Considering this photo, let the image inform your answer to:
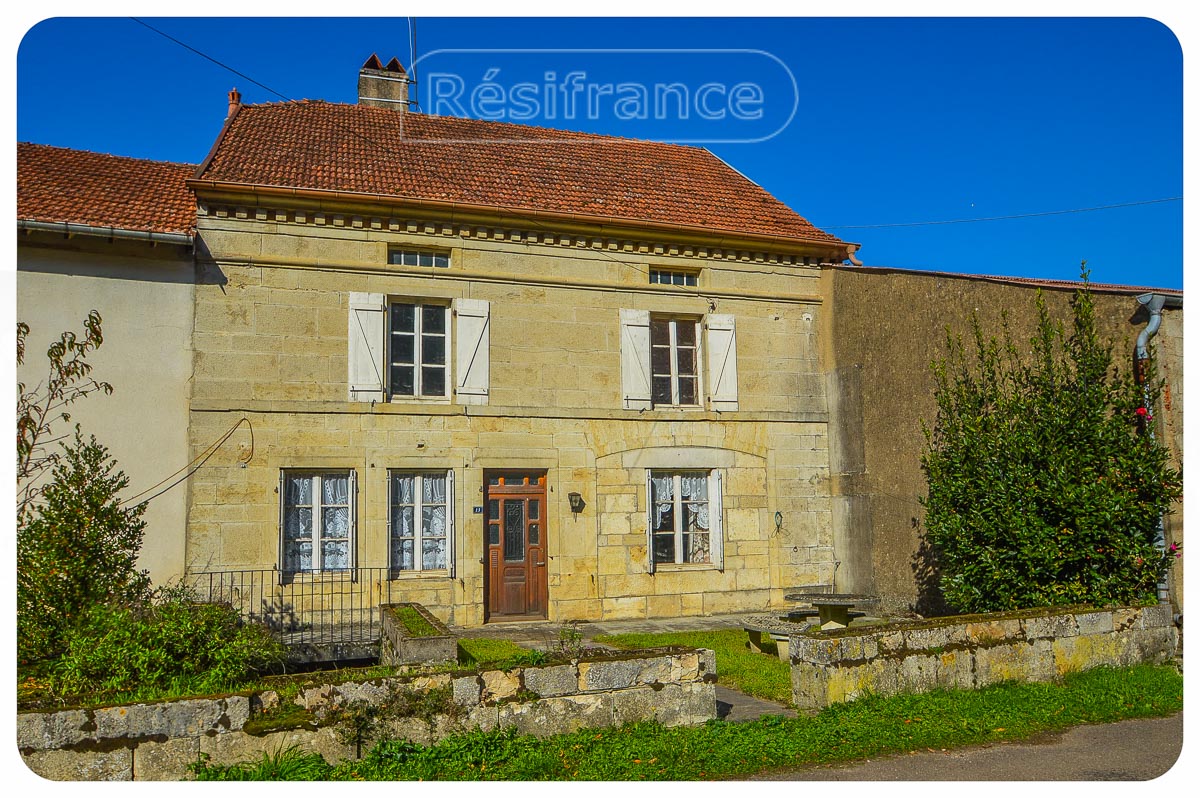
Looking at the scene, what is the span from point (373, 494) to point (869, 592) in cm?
671

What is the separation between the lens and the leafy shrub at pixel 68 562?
6.24 meters

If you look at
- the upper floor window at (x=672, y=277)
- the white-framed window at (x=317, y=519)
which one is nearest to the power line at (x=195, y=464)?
the white-framed window at (x=317, y=519)

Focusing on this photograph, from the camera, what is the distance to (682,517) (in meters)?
12.5

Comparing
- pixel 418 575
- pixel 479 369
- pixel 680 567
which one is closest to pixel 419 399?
pixel 479 369

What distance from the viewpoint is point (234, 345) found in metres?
10.7

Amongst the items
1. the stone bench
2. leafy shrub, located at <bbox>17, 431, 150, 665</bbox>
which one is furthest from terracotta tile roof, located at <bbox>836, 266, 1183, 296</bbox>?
leafy shrub, located at <bbox>17, 431, 150, 665</bbox>

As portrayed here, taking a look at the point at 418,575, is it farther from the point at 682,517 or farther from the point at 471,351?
the point at 682,517

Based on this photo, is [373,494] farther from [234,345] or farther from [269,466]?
[234,345]

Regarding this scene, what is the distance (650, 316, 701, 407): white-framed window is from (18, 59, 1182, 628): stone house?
0.12 ft

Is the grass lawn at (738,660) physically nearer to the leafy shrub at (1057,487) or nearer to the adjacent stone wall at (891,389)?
the leafy shrub at (1057,487)

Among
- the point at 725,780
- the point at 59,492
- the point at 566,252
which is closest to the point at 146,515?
the point at 59,492

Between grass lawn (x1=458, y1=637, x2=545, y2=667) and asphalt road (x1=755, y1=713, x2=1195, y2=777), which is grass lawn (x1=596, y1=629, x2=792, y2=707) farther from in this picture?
asphalt road (x1=755, y1=713, x2=1195, y2=777)

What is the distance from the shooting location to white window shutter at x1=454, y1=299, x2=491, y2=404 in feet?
37.8

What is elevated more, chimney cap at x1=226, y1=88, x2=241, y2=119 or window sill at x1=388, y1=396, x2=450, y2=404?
chimney cap at x1=226, y1=88, x2=241, y2=119
